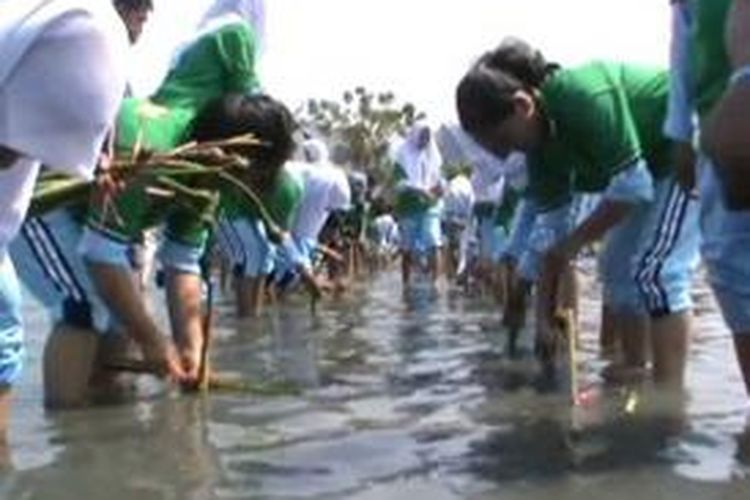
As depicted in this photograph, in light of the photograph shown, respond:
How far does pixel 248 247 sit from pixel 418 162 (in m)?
7.67

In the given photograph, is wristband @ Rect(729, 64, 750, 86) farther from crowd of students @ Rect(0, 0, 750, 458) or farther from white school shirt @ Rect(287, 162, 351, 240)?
white school shirt @ Rect(287, 162, 351, 240)

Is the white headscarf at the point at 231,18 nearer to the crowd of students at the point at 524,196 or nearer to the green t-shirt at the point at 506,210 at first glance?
the crowd of students at the point at 524,196

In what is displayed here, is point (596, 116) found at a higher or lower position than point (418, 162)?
lower

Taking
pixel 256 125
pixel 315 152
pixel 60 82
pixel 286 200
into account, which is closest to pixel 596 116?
pixel 256 125

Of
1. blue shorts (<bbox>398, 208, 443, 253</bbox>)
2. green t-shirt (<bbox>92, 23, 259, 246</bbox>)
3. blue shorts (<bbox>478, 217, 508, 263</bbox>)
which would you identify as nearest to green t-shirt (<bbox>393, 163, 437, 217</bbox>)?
blue shorts (<bbox>398, 208, 443, 253</bbox>)

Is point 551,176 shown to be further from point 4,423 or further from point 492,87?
point 4,423

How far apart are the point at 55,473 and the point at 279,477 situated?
716 mm

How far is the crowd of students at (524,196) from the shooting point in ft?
12.8

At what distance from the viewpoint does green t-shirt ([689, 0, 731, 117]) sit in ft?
14.0

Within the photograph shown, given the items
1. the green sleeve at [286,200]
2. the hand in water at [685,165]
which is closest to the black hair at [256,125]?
the hand in water at [685,165]

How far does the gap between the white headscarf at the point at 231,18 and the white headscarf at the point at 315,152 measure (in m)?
9.92

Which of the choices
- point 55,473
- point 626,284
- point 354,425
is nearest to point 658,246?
point 626,284

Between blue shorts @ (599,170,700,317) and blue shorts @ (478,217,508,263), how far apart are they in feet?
21.6

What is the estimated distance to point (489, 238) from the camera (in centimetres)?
1473
